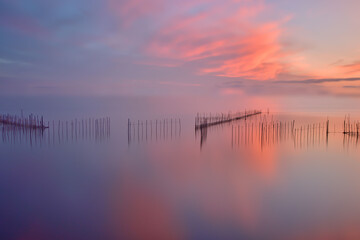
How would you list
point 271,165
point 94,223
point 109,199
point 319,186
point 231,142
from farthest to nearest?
1. point 231,142
2. point 271,165
3. point 319,186
4. point 109,199
5. point 94,223

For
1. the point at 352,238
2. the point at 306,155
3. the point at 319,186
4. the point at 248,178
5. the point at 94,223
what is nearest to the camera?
the point at 352,238

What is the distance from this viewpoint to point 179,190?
6.11 m

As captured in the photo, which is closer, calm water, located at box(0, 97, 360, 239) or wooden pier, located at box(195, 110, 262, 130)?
calm water, located at box(0, 97, 360, 239)

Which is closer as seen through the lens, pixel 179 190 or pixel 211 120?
pixel 179 190

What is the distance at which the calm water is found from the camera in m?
4.38

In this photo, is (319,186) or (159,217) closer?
(159,217)

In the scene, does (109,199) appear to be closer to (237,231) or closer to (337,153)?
(237,231)

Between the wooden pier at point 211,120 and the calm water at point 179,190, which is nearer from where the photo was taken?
the calm water at point 179,190

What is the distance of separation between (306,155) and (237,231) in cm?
578

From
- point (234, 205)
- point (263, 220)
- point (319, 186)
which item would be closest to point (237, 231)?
point (263, 220)

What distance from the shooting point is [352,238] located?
13.5ft

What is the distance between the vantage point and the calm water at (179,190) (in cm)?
438

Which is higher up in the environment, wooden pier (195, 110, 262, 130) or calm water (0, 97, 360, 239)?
wooden pier (195, 110, 262, 130)

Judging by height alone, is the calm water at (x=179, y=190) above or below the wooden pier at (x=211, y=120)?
below
